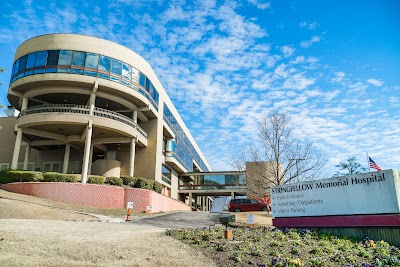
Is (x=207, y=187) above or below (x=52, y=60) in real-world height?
below

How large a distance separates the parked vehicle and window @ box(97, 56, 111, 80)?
55.5 feet

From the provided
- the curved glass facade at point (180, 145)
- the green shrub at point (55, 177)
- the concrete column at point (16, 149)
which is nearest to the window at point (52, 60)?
the concrete column at point (16, 149)

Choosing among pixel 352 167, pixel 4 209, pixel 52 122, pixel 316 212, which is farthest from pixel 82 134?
pixel 352 167

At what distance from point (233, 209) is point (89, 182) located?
13.6m

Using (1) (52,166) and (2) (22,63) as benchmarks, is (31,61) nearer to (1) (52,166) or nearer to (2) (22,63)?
(2) (22,63)

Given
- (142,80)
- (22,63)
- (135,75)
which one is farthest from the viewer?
(142,80)

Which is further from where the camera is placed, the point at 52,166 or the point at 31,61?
the point at 52,166

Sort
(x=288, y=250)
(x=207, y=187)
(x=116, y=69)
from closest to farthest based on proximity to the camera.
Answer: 1. (x=288, y=250)
2. (x=116, y=69)
3. (x=207, y=187)

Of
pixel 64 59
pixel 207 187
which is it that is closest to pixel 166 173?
pixel 207 187

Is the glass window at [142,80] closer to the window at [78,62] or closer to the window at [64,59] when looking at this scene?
the window at [78,62]

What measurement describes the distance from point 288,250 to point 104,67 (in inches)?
1005

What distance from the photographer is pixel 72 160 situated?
115 feet

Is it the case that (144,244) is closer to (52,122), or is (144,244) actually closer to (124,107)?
(52,122)

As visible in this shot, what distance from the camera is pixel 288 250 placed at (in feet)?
26.9
